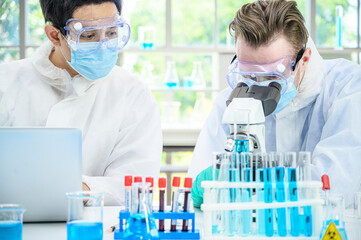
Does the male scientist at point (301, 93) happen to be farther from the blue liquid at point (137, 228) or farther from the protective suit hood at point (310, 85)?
the blue liquid at point (137, 228)

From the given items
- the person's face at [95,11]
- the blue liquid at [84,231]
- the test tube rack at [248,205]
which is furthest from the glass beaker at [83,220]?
the person's face at [95,11]

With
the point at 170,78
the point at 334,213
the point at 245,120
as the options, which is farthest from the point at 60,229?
the point at 170,78

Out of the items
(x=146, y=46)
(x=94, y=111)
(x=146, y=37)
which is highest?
(x=146, y=37)

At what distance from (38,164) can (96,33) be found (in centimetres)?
88

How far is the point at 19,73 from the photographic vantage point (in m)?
2.30

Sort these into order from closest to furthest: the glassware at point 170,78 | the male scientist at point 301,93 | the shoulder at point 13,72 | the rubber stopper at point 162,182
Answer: the rubber stopper at point 162,182
the male scientist at point 301,93
the shoulder at point 13,72
the glassware at point 170,78

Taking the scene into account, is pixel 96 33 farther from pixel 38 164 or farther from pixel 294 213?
pixel 294 213

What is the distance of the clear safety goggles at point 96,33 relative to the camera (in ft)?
6.77

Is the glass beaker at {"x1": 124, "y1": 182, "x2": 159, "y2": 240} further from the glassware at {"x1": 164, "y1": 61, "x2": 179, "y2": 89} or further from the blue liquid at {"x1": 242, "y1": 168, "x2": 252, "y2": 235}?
the glassware at {"x1": 164, "y1": 61, "x2": 179, "y2": 89}

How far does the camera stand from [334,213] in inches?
48.4

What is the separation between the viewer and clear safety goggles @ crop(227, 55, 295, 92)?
1826 millimetres

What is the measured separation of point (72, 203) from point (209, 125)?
1.14m

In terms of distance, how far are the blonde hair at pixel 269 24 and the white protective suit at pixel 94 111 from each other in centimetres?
60

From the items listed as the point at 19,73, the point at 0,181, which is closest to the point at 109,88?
the point at 19,73
